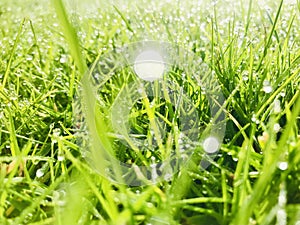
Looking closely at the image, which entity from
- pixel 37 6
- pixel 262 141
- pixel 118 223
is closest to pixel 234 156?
pixel 262 141

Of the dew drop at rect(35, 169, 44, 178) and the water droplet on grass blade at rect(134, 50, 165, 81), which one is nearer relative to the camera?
the dew drop at rect(35, 169, 44, 178)

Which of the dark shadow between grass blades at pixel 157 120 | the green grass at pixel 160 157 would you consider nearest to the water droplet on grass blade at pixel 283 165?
the green grass at pixel 160 157

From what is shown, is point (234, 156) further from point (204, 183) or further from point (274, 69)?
point (274, 69)

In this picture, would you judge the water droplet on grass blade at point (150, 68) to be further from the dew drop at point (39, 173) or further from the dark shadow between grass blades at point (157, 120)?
the dew drop at point (39, 173)

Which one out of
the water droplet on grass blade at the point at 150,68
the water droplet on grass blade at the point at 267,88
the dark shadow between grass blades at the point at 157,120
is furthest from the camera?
the water droplet on grass blade at the point at 150,68

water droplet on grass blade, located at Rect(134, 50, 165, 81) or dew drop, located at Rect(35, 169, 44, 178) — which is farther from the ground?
water droplet on grass blade, located at Rect(134, 50, 165, 81)

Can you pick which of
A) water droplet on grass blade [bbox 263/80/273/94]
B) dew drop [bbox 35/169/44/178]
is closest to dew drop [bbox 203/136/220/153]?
water droplet on grass blade [bbox 263/80/273/94]

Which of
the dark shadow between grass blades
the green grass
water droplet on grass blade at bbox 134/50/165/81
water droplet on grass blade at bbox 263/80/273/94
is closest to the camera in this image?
the green grass

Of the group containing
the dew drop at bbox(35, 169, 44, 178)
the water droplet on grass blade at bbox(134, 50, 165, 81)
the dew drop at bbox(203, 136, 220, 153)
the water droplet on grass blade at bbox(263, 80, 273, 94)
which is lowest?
the dew drop at bbox(35, 169, 44, 178)

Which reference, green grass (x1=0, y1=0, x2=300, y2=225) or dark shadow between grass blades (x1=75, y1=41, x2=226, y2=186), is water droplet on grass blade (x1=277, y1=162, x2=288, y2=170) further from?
dark shadow between grass blades (x1=75, y1=41, x2=226, y2=186)
